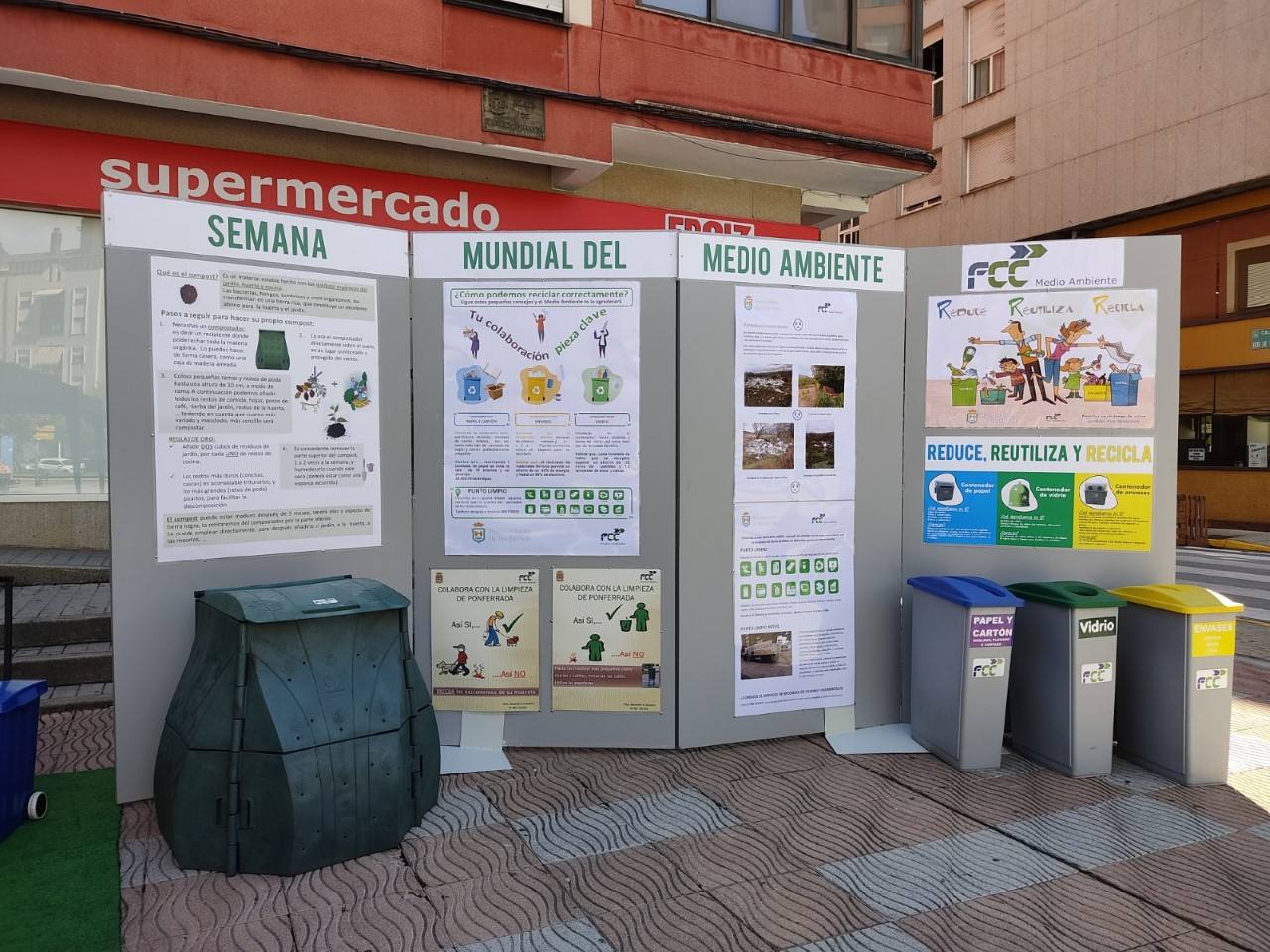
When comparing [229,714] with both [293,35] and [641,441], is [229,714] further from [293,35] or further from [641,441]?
[293,35]

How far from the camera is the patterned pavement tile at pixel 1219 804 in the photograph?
422cm

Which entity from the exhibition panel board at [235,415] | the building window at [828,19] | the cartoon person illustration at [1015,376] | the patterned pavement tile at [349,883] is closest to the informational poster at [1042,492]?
the cartoon person illustration at [1015,376]

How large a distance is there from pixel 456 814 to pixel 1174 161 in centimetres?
2159

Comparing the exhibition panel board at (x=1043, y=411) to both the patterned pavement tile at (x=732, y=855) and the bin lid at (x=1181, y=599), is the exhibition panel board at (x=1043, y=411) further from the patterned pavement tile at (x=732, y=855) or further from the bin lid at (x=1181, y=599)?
the patterned pavement tile at (x=732, y=855)

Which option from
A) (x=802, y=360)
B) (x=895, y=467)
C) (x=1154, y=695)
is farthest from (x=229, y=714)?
(x=1154, y=695)

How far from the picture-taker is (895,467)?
17.8 feet

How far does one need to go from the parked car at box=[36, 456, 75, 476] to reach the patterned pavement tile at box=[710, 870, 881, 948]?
757cm

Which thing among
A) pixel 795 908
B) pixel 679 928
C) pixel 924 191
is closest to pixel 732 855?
pixel 795 908

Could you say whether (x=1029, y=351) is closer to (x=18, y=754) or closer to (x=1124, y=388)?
(x=1124, y=388)

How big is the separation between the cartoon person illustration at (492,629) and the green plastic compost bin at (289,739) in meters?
0.99

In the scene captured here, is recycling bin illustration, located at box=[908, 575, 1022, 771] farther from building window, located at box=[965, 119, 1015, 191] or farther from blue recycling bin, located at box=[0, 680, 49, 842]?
building window, located at box=[965, 119, 1015, 191]

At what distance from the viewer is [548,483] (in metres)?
4.99

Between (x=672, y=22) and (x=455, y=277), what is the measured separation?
21.7 ft

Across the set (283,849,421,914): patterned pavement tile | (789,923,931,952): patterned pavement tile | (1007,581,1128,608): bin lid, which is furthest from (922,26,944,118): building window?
(283,849,421,914): patterned pavement tile
